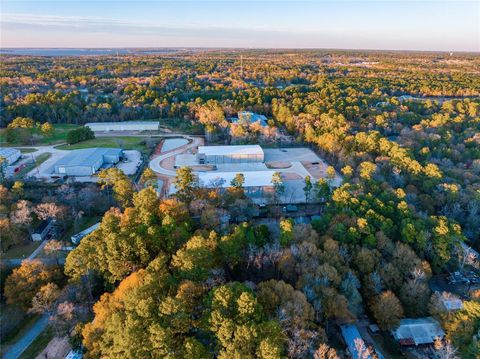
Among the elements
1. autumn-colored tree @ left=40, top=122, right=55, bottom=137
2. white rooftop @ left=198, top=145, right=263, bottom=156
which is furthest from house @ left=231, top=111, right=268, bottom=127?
autumn-colored tree @ left=40, top=122, right=55, bottom=137

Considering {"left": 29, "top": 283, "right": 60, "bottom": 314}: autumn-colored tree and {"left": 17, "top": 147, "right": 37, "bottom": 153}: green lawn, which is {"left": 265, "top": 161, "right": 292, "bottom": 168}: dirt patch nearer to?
{"left": 29, "top": 283, "right": 60, "bottom": 314}: autumn-colored tree

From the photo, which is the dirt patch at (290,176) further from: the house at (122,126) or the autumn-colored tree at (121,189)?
the house at (122,126)

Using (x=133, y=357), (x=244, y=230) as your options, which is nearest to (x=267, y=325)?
(x=133, y=357)

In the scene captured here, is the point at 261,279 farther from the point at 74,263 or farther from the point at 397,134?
the point at 397,134

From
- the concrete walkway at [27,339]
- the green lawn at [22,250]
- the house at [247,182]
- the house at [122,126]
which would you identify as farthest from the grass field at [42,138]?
the concrete walkway at [27,339]

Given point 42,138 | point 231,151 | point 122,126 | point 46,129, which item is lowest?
point 42,138

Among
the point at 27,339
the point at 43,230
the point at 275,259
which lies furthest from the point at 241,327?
the point at 43,230

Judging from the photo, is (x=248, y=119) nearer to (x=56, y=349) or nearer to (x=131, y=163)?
(x=131, y=163)
